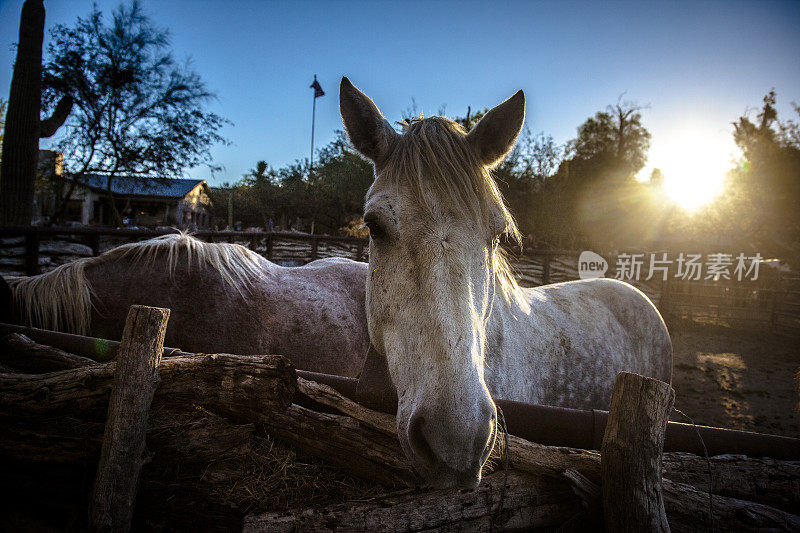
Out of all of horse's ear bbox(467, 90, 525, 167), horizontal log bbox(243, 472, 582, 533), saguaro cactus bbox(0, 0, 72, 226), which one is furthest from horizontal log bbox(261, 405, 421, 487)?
saguaro cactus bbox(0, 0, 72, 226)

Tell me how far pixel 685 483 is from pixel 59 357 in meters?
3.13

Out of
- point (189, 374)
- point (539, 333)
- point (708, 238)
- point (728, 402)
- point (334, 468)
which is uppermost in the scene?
point (708, 238)

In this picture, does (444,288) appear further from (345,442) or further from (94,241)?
(94,241)

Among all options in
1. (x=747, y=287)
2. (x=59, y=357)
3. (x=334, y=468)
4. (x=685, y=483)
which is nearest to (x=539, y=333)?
(x=685, y=483)

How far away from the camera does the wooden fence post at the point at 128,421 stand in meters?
1.36

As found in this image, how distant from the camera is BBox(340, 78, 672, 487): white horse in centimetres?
100

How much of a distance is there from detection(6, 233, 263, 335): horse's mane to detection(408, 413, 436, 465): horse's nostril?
102 inches

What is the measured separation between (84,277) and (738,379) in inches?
424

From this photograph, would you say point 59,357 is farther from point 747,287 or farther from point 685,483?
point 747,287

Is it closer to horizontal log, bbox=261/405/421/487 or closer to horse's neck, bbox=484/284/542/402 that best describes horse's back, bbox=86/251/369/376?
horizontal log, bbox=261/405/421/487

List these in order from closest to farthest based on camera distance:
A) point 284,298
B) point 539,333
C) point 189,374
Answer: point 189,374 → point 539,333 → point 284,298

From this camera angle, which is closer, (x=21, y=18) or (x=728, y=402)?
(x=728, y=402)

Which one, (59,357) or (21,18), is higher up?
(21,18)

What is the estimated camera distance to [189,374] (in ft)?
5.33
